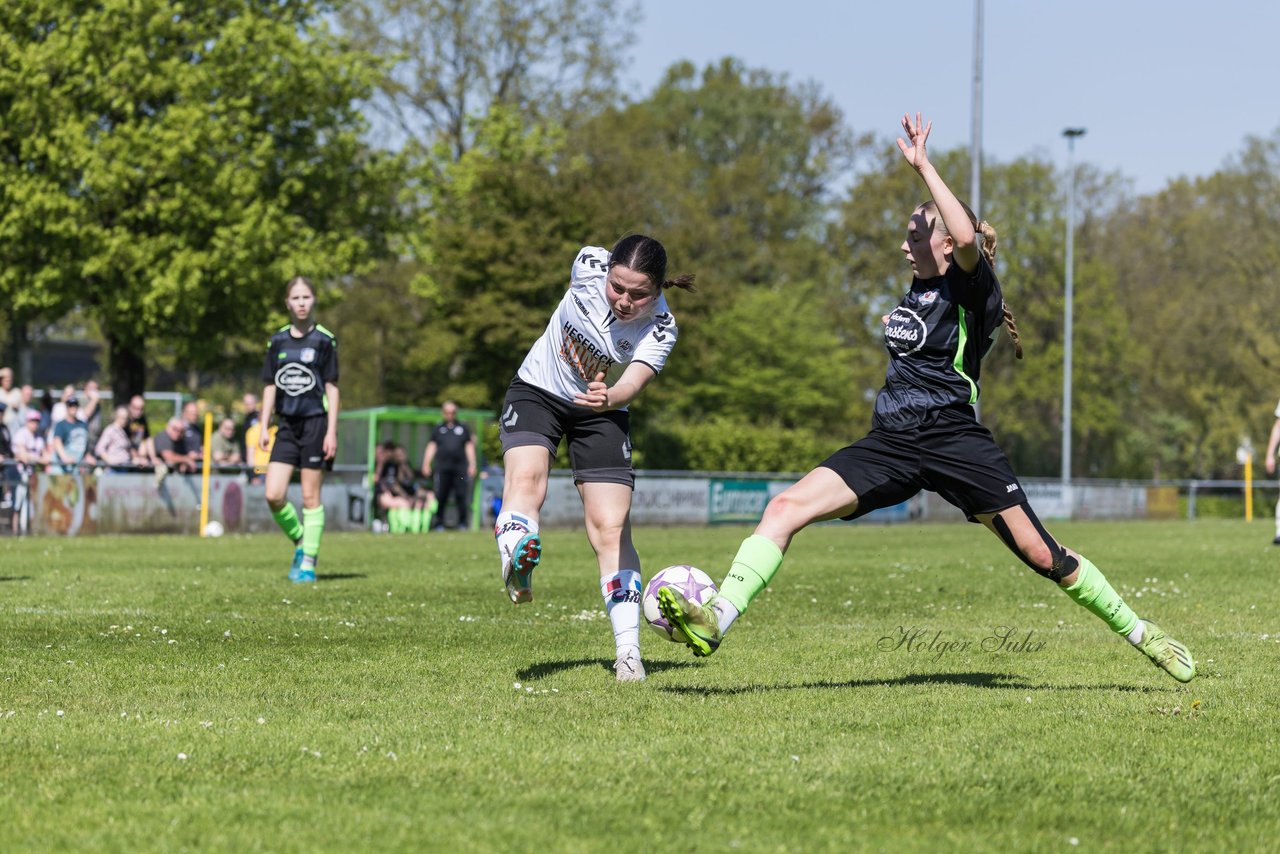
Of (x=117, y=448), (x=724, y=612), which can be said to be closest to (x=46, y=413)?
(x=117, y=448)

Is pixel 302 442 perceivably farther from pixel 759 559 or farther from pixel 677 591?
pixel 677 591

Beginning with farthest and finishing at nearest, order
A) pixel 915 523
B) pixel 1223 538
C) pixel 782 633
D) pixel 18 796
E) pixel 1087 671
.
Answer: pixel 915 523, pixel 1223 538, pixel 782 633, pixel 1087 671, pixel 18 796

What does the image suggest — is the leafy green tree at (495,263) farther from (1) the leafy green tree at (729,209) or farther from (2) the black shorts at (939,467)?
(2) the black shorts at (939,467)

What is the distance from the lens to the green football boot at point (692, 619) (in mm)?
5766

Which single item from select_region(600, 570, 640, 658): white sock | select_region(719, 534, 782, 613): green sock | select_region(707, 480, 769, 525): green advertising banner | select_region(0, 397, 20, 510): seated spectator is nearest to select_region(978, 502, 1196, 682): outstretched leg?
select_region(719, 534, 782, 613): green sock

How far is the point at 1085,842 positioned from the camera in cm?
385

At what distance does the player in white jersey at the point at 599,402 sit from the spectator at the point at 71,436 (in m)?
16.9

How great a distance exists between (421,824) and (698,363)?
41.9 meters

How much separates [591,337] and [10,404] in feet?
58.0

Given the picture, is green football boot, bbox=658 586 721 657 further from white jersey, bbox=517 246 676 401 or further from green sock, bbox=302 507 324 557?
green sock, bbox=302 507 324 557

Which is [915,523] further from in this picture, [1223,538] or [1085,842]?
[1085,842]

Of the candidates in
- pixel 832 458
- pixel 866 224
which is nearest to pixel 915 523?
pixel 866 224

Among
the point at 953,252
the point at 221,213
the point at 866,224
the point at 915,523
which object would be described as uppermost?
the point at 866,224

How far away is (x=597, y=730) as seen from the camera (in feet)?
17.3
